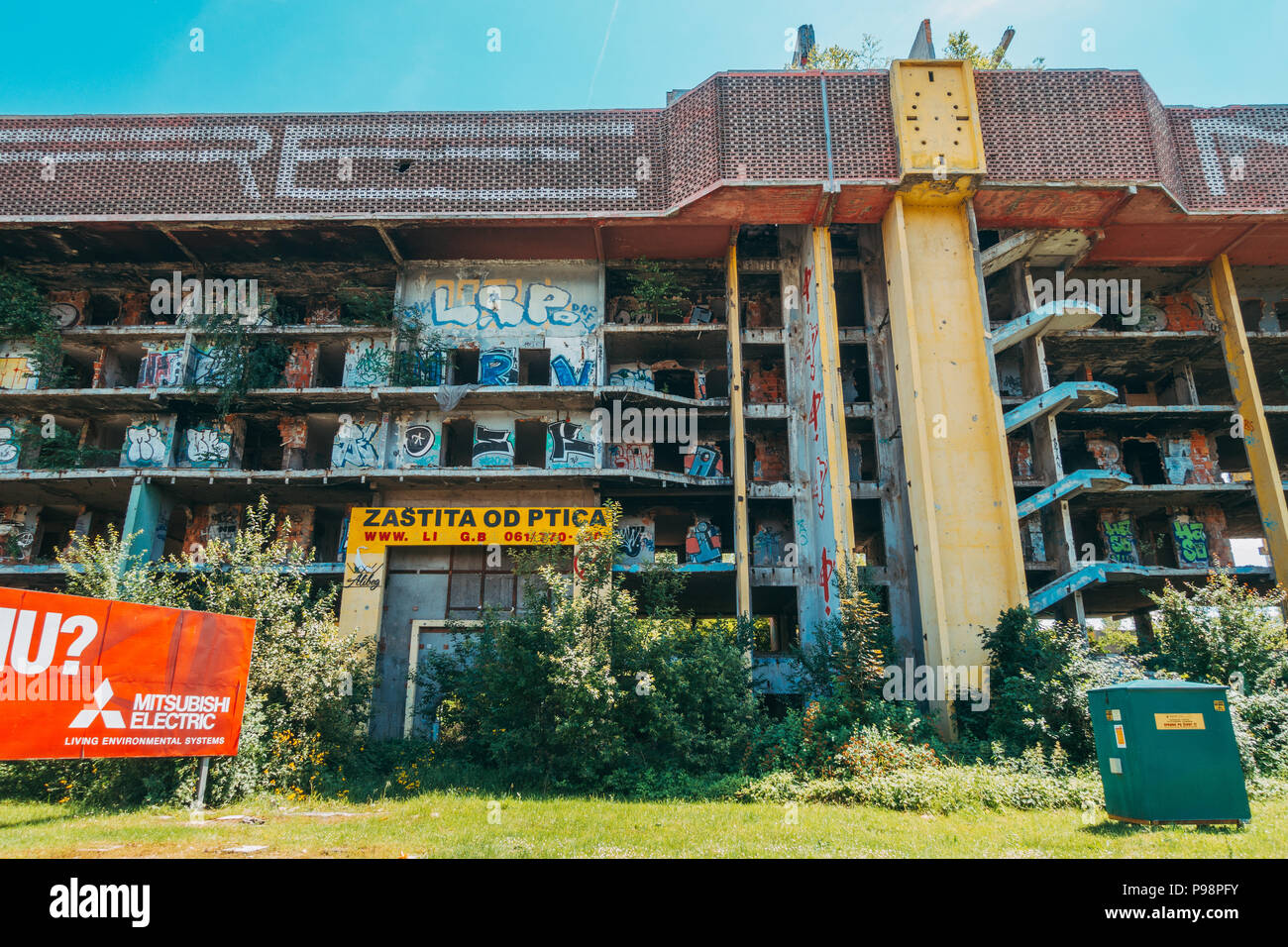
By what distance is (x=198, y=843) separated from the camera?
8.62 m

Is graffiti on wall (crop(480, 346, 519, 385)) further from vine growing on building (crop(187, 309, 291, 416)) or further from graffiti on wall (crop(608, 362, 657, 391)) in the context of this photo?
vine growing on building (crop(187, 309, 291, 416))

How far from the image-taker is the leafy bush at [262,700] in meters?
12.5

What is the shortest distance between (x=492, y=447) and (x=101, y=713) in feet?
47.4

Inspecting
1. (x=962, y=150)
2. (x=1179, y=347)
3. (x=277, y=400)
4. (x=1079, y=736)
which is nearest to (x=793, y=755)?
(x=1079, y=736)

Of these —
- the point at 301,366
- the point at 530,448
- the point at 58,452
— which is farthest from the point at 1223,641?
the point at 58,452

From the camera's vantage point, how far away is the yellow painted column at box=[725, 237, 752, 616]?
68.8ft

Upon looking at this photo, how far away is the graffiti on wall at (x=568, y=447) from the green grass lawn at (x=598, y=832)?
11133mm

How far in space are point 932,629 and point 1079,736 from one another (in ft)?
12.8

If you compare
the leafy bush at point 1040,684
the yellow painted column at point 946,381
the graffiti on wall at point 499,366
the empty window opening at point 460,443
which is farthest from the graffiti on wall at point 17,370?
the leafy bush at point 1040,684

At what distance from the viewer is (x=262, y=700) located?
46.4ft

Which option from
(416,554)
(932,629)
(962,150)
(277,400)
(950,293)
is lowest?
(932,629)

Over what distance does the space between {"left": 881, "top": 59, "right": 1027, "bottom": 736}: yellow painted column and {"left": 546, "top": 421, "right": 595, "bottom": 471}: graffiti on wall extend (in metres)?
8.29
